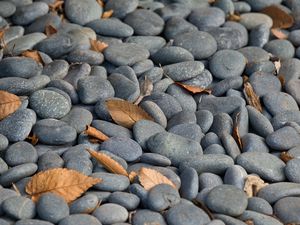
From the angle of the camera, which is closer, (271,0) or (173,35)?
(173,35)

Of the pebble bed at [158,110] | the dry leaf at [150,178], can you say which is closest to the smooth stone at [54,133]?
the pebble bed at [158,110]

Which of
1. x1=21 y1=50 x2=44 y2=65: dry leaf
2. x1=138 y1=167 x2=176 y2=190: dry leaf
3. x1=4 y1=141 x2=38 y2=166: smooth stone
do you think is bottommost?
x1=4 y1=141 x2=38 y2=166: smooth stone

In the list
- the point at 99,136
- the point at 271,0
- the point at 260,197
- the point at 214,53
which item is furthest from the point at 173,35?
the point at 260,197

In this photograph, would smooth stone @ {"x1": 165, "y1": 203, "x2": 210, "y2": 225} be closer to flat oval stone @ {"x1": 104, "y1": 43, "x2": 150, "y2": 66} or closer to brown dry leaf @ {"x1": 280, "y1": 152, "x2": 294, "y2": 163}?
brown dry leaf @ {"x1": 280, "y1": 152, "x2": 294, "y2": 163}

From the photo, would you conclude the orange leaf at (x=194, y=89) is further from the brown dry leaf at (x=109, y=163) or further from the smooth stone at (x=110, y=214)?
the smooth stone at (x=110, y=214)

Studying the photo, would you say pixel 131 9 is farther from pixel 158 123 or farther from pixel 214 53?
pixel 158 123

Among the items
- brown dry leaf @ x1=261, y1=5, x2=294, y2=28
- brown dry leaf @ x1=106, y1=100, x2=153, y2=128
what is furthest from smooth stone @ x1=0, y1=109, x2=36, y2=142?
brown dry leaf @ x1=261, y1=5, x2=294, y2=28

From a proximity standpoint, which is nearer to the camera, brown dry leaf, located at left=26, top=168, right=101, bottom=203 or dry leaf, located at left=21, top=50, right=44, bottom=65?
brown dry leaf, located at left=26, top=168, right=101, bottom=203
